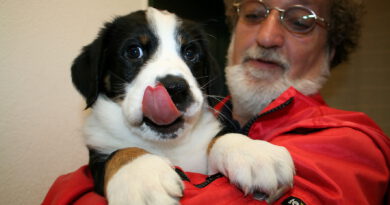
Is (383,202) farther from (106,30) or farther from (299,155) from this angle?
(106,30)

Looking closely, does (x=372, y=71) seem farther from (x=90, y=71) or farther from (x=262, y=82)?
(x=90, y=71)

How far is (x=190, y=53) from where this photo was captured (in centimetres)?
181

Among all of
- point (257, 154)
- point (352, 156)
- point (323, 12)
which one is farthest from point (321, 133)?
point (323, 12)

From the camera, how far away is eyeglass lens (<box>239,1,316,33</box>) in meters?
2.09

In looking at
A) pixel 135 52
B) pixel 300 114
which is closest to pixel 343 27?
pixel 300 114

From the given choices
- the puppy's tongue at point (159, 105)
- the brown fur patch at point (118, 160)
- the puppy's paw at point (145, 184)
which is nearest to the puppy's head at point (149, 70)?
the puppy's tongue at point (159, 105)

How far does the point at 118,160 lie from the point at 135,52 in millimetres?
652

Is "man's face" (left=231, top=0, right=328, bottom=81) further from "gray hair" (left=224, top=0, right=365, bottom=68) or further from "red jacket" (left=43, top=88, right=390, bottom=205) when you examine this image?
"red jacket" (left=43, top=88, right=390, bottom=205)

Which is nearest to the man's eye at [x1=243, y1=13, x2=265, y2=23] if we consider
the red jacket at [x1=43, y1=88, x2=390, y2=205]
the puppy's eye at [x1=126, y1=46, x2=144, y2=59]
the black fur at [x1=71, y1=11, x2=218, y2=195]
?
the black fur at [x1=71, y1=11, x2=218, y2=195]

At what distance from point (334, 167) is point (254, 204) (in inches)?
15.8

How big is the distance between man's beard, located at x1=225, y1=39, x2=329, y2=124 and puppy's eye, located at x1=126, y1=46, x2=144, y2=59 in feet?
2.87

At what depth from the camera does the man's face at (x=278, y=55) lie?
6.84 feet

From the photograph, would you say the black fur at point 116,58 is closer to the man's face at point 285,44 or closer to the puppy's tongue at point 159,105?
the puppy's tongue at point 159,105

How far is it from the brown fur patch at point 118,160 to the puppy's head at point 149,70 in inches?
4.8
